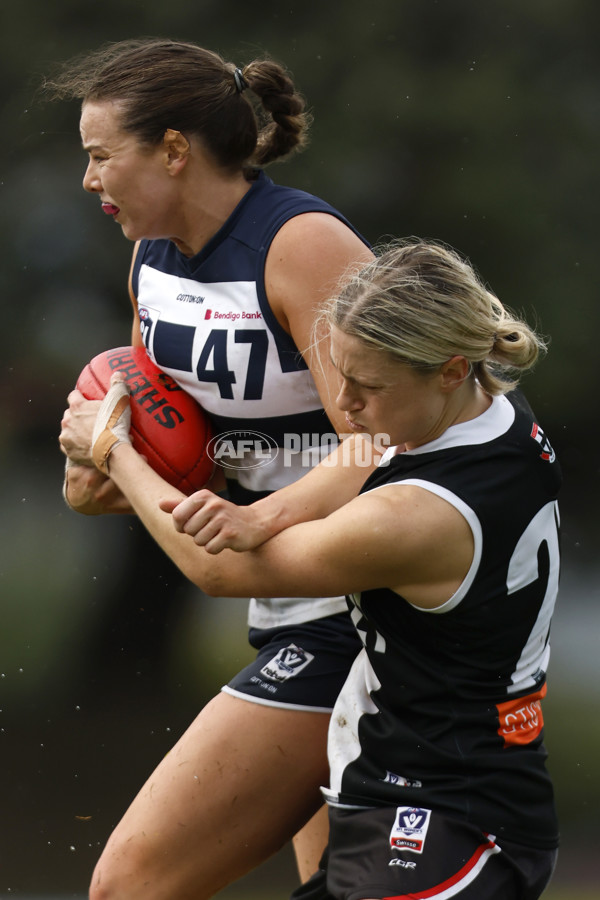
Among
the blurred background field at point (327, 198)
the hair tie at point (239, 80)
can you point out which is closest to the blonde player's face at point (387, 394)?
the hair tie at point (239, 80)

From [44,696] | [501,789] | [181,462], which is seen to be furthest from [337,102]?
[501,789]

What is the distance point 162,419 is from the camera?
2248 millimetres

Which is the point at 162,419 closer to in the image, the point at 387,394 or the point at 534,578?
the point at 387,394

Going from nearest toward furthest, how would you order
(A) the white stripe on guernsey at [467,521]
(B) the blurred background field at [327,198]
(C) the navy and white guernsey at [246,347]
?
1. (A) the white stripe on guernsey at [467,521]
2. (C) the navy and white guernsey at [246,347]
3. (B) the blurred background field at [327,198]

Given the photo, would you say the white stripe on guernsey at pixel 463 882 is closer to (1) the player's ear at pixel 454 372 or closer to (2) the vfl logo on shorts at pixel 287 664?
(2) the vfl logo on shorts at pixel 287 664

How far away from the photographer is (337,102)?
4.03 metres

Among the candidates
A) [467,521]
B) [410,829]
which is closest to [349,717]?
[410,829]

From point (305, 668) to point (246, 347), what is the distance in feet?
2.14

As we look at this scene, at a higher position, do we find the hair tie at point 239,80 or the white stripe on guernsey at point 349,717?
the hair tie at point 239,80

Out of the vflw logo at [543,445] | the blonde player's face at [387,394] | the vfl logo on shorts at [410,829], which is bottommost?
the vfl logo on shorts at [410,829]

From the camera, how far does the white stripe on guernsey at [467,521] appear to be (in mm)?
1660

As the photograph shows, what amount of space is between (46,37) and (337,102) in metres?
1.10

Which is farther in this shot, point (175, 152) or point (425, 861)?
point (175, 152)

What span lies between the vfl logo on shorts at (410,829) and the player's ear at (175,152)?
4.20ft
